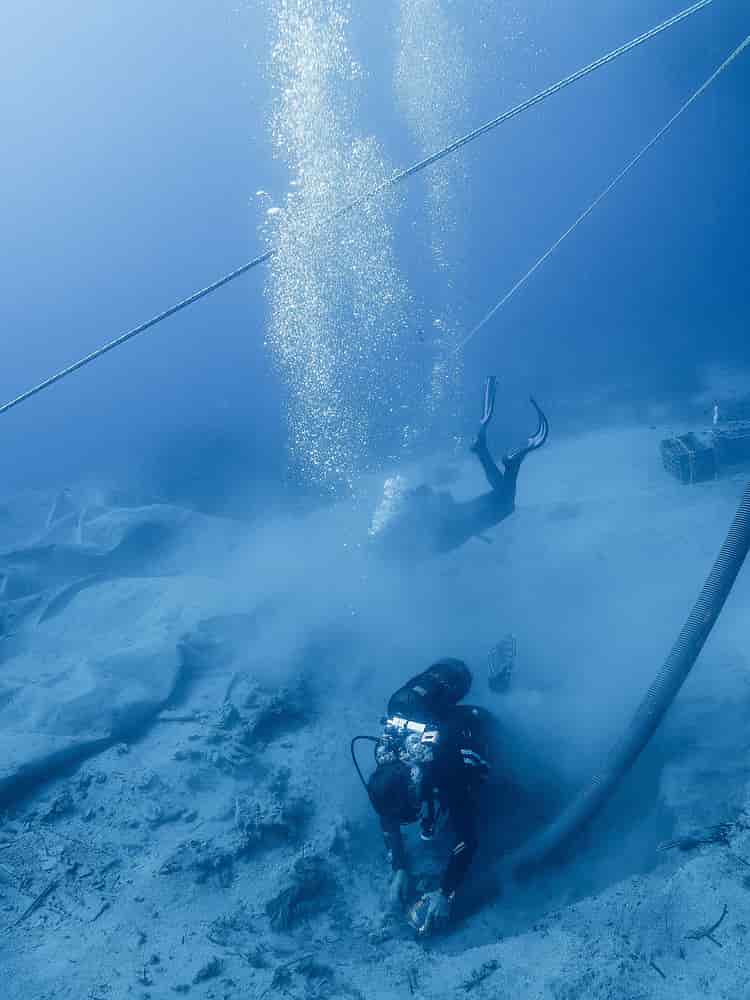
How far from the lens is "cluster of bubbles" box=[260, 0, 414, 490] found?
18.9m

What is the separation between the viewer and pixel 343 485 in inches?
581

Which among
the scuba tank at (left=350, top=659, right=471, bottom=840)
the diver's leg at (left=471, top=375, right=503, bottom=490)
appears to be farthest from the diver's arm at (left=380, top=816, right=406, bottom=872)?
the diver's leg at (left=471, top=375, right=503, bottom=490)

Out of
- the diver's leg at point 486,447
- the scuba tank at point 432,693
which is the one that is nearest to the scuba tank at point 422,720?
the scuba tank at point 432,693

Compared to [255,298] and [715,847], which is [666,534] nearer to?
[715,847]

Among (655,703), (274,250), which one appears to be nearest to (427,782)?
(655,703)

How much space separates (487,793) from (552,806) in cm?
54

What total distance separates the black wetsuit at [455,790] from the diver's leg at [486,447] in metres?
3.68

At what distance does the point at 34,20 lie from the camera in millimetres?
22484

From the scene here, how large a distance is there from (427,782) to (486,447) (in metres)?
4.37

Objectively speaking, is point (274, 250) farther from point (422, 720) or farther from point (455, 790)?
point (455, 790)

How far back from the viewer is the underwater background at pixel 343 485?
393 centimetres

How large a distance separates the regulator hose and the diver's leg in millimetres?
3387

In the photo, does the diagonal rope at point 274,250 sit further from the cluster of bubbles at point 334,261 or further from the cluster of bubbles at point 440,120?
the cluster of bubbles at point 440,120

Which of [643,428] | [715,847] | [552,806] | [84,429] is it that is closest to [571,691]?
[552,806]
